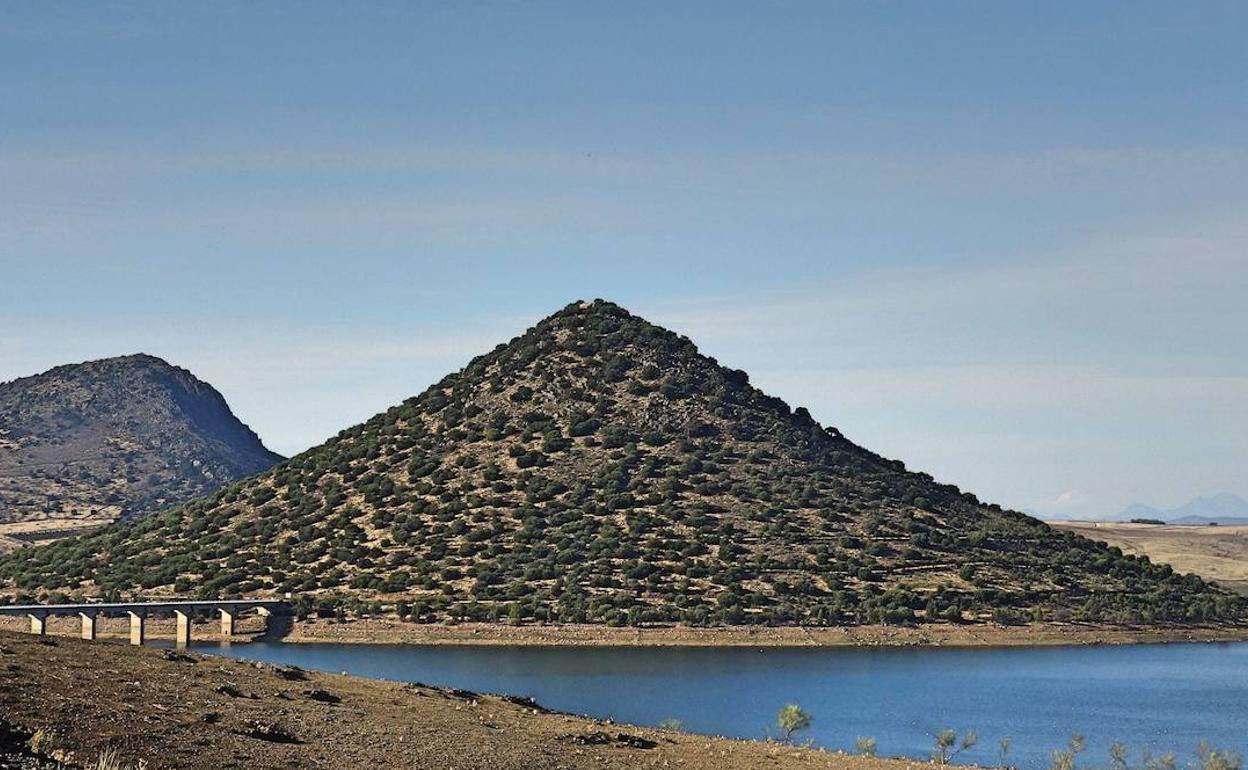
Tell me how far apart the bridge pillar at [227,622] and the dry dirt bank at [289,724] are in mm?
77616

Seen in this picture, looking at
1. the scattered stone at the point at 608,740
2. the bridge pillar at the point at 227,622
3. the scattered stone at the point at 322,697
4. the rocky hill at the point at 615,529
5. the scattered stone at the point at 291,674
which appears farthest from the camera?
the rocky hill at the point at 615,529

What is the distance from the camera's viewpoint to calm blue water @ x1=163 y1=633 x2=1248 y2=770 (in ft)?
246

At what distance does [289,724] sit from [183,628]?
3499 inches

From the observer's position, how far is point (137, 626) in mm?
128375

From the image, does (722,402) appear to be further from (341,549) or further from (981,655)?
(981,655)

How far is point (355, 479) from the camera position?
176 m

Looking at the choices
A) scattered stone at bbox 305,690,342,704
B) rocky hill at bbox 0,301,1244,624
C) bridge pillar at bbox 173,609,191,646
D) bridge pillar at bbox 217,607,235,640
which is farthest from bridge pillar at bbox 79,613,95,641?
scattered stone at bbox 305,690,342,704

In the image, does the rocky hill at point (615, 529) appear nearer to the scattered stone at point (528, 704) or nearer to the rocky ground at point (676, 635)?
the rocky ground at point (676, 635)

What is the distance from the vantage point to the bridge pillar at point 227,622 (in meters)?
130

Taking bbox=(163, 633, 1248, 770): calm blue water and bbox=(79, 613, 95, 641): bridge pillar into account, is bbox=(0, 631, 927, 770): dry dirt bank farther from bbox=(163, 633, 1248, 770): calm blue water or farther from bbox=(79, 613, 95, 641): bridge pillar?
bbox=(79, 613, 95, 641): bridge pillar

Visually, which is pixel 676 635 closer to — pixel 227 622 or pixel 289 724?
pixel 227 622

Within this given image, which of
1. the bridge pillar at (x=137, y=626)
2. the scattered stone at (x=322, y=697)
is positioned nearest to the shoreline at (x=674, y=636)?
the bridge pillar at (x=137, y=626)

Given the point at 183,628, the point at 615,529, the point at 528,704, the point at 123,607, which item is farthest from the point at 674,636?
the point at 528,704

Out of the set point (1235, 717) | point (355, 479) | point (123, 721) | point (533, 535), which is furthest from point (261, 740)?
point (355, 479)
